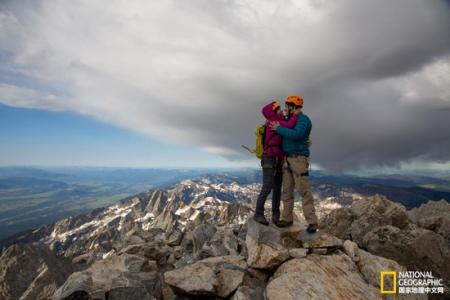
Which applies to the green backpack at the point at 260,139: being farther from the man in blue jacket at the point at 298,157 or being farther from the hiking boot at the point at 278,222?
the hiking boot at the point at 278,222

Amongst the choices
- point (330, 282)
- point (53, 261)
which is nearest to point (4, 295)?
point (53, 261)

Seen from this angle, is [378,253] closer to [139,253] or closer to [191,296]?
[191,296]

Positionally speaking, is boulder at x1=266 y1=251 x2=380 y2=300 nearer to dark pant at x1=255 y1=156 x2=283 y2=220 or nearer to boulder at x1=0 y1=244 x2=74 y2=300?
dark pant at x1=255 y1=156 x2=283 y2=220

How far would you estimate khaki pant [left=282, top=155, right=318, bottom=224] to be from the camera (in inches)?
→ 608

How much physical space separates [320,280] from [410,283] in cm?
751

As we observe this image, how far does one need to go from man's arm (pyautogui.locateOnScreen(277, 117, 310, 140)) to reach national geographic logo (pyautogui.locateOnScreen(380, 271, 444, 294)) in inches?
383

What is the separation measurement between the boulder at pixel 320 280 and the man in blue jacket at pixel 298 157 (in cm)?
234

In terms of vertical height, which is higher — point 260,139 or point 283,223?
point 260,139

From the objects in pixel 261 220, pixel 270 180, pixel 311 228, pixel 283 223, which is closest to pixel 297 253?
pixel 311 228

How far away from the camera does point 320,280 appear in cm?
1293

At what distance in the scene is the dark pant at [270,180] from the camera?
1627 centimetres

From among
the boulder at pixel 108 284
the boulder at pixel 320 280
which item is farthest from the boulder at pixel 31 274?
the boulder at pixel 320 280

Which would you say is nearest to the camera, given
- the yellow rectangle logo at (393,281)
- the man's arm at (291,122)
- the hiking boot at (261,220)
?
the yellow rectangle logo at (393,281)

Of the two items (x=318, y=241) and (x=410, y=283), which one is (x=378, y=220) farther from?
(x=318, y=241)
